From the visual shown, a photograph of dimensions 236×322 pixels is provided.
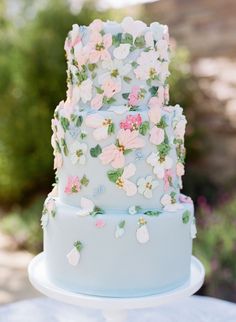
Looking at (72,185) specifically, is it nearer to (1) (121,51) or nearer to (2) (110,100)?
(2) (110,100)

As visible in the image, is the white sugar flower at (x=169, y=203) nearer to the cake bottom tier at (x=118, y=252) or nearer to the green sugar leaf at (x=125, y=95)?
the cake bottom tier at (x=118, y=252)

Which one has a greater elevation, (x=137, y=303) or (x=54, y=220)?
(x=54, y=220)

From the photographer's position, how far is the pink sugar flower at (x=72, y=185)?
226cm

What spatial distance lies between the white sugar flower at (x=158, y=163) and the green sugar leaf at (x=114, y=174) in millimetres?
117

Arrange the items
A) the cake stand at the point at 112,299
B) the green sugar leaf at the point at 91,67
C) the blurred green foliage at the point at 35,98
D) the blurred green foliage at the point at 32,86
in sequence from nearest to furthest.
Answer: the cake stand at the point at 112,299, the green sugar leaf at the point at 91,67, the blurred green foliage at the point at 35,98, the blurred green foliage at the point at 32,86

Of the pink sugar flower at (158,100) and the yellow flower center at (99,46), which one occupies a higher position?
the yellow flower center at (99,46)

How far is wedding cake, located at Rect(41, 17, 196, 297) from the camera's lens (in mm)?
2197

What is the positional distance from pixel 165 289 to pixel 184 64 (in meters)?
5.40

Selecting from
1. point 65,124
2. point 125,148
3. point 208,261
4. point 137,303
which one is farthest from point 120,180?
point 208,261

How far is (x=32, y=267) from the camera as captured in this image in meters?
2.48

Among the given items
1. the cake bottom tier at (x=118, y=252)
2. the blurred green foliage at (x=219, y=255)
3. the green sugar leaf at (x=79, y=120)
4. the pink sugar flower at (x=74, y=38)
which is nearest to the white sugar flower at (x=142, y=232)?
the cake bottom tier at (x=118, y=252)

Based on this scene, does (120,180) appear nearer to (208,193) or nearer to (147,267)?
(147,267)

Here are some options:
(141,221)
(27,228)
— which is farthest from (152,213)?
(27,228)

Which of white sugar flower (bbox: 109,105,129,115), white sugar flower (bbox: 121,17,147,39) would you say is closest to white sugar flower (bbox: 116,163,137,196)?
white sugar flower (bbox: 109,105,129,115)
